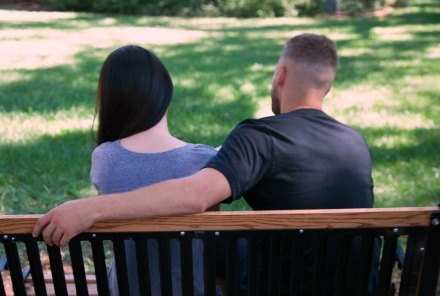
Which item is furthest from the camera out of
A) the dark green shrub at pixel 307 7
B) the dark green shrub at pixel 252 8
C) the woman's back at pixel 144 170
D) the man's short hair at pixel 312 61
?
the dark green shrub at pixel 307 7

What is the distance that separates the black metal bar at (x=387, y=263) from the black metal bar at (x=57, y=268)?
0.98m

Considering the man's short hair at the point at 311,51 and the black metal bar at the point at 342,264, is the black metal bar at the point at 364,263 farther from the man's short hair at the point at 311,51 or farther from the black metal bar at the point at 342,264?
the man's short hair at the point at 311,51

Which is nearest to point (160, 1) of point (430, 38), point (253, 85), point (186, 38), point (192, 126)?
point (186, 38)

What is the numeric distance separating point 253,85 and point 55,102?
8.49ft

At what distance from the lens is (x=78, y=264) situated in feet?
5.82

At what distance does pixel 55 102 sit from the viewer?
6656 mm

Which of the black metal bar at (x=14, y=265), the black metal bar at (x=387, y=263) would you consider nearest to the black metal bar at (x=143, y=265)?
the black metal bar at (x=14, y=265)

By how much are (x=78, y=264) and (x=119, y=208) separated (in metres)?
0.27

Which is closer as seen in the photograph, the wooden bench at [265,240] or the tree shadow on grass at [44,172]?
the wooden bench at [265,240]

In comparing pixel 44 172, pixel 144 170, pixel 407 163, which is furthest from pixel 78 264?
pixel 407 163

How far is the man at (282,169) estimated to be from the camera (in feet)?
5.45

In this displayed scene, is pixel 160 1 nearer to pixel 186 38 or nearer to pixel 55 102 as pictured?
pixel 186 38

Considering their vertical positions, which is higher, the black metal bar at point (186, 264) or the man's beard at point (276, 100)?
the man's beard at point (276, 100)

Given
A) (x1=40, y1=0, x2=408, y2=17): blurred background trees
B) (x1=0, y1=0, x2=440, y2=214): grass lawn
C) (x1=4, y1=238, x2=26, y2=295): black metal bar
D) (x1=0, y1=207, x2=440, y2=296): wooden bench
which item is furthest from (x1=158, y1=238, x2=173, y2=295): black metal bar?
(x1=40, y1=0, x2=408, y2=17): blurred background trees
